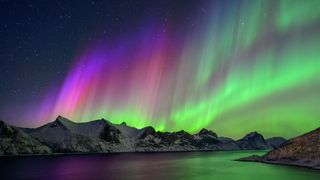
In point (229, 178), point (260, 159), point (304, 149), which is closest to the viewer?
point (229, 178)

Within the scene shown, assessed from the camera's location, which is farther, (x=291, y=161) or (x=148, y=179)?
(x=291, y=161)

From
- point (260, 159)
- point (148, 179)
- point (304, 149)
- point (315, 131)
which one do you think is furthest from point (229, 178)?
point (260, 159)

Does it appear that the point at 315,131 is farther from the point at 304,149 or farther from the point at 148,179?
the point at 148,179

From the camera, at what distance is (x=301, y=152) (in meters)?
140

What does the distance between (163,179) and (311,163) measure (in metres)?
69.3

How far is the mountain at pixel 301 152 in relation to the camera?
128000 mm

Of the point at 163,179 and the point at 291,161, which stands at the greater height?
the point at 291,161

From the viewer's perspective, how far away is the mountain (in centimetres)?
12800

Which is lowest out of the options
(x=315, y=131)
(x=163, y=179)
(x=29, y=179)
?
(x=29, y=179)

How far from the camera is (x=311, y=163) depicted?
125250 mm

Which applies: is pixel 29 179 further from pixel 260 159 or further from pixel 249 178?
pixel 260 159

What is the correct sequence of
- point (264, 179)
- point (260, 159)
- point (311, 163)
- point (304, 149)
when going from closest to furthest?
point (264, 179)
point (311, 163)
point (304, 149)
point (260, 159)

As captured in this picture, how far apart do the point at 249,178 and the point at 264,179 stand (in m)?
4.82

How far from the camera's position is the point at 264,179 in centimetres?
8562
